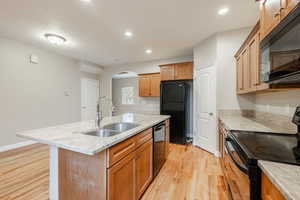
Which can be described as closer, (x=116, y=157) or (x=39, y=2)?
(x=116, y=157)

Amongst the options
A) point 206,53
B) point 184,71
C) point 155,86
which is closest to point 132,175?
point 206,53

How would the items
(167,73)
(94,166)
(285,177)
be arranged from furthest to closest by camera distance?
(167,73)
(94,166)
(285,177)

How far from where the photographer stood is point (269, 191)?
0.73m

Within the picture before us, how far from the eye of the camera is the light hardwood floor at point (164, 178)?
1.77m

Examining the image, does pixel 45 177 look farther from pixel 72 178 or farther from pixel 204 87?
pixel 204 87

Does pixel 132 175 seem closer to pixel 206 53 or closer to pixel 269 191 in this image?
pixel 269 191

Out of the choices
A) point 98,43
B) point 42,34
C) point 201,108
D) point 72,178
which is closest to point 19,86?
point 42,34

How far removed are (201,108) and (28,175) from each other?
12.1 feet

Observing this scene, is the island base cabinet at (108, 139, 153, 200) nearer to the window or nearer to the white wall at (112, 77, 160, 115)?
the white wall at (112, 77, 160, 115)

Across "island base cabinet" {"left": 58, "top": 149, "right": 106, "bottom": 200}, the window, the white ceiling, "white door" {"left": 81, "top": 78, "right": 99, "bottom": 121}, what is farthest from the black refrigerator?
"white door" {"left": 81, "top": 78, "right": 99, "bottom": 121}

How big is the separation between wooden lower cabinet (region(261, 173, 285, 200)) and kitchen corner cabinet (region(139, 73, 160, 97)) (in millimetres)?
4015

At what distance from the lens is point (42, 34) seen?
3.04 metres

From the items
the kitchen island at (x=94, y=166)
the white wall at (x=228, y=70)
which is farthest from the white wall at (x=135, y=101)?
the kitchen island at (x=94, y=166)

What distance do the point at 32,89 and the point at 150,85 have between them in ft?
11.4
